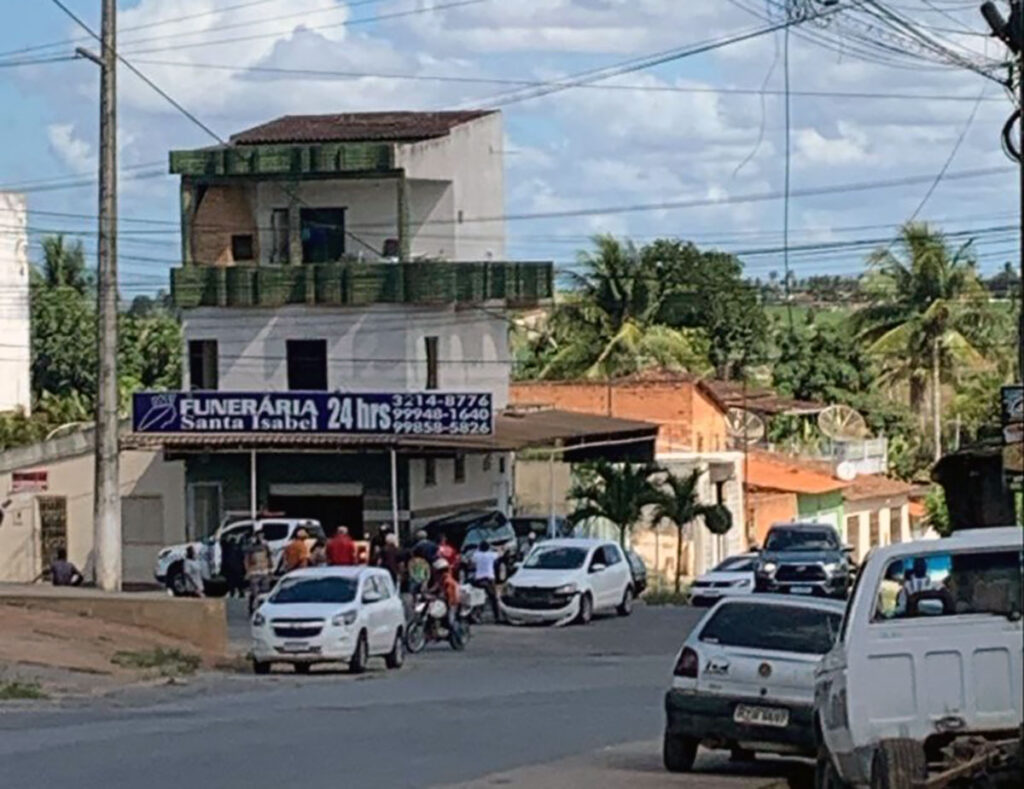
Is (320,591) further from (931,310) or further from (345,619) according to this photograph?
(931,310)

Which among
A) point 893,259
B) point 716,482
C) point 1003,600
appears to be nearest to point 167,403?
point 716,482

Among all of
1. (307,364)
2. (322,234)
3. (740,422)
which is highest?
(322,234)

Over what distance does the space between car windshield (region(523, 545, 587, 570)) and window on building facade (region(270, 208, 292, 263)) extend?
2098cm

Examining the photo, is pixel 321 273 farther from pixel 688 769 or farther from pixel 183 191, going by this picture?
pixel 688 769

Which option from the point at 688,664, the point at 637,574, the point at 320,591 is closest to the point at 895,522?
the point at 637,574

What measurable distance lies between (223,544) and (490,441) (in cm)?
672

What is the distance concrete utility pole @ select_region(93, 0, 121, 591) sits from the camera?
41375 mm

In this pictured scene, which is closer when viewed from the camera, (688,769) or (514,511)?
(688,769)

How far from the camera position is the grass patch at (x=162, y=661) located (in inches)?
1335

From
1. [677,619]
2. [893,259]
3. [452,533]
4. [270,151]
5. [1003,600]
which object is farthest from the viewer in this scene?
[893,259]

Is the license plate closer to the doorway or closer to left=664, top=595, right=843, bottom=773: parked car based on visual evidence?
left=664, top=595, right=843, bottom=773: parked car

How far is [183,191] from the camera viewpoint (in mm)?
64812

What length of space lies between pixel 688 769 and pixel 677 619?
26699 mm

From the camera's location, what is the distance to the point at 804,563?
159ft
